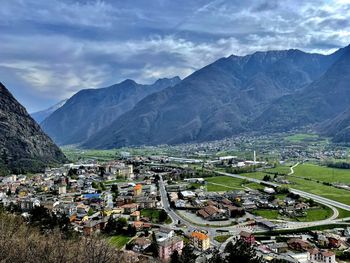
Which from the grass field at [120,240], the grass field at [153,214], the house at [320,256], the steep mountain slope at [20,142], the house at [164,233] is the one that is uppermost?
the steep mountain slope at [20,142]

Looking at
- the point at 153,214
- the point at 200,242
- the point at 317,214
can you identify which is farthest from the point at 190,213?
the point at 317,214

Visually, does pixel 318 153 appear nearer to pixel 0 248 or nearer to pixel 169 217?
pixel 169 217

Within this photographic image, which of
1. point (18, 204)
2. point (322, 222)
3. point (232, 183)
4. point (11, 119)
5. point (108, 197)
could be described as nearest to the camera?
point (322, 222)

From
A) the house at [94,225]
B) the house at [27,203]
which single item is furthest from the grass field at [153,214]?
the house at [27,203]

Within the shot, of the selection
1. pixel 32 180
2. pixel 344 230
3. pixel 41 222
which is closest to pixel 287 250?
pixel 344 230

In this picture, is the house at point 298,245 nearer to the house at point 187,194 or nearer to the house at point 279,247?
the house at point 279,247

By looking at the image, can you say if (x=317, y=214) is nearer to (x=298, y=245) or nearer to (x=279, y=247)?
(x=298, y=245)

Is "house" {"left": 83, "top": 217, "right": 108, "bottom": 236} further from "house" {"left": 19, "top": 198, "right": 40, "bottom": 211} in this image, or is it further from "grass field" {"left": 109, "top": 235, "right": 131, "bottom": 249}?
"house" {"left": 19, "top": 198, "right": 40, "bottom": 211}

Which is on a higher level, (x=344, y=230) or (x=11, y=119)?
(x=11, y=119)
